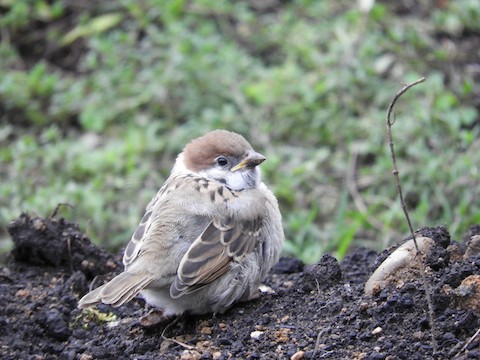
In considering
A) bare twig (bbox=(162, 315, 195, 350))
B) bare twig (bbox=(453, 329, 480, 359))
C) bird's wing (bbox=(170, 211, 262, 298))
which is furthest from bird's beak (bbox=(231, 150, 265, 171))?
bare twig (bbox=(453, 329, 480, 359))

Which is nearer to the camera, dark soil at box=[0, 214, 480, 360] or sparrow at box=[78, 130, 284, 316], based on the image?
dark soil at box=[0, 214, 480, 360]

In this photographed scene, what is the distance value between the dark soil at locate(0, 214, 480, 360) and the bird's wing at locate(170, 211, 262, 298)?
24 centimetres

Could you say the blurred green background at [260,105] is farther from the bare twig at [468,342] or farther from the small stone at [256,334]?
the bare twig at [468,342]

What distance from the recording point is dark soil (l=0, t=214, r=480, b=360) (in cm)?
358

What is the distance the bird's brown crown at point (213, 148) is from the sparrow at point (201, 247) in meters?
0.09

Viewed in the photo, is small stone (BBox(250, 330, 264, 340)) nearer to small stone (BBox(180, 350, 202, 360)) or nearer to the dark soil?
the dark soil

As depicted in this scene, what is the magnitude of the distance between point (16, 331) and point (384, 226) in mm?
3103

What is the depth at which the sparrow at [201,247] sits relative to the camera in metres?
4.12

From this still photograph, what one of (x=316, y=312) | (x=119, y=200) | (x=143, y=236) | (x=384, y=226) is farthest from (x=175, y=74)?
(x=316, y=312)

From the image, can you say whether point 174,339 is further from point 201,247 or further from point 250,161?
point 250,161

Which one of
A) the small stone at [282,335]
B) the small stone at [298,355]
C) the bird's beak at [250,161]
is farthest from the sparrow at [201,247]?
the small stone at [298,355]

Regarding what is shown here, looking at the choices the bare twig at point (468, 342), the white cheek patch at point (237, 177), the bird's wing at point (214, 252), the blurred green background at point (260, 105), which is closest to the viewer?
the bare twig at point (468, 342)

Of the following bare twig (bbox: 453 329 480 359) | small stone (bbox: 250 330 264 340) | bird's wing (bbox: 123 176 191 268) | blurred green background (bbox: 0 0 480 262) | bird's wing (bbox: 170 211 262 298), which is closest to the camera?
bare twig (bbox: 453 329 480 359)

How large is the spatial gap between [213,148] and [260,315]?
3.70 ft
